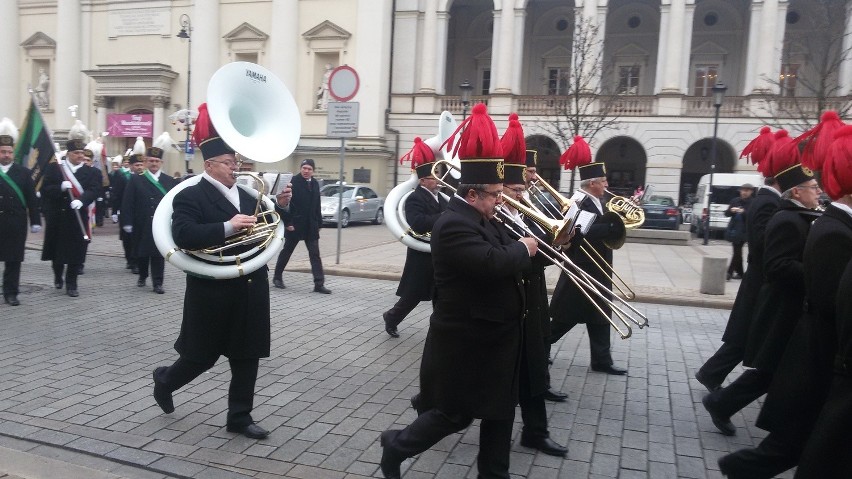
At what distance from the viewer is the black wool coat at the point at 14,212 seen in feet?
25.9

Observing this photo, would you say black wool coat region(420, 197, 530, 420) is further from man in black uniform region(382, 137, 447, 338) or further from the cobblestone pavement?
man in black uniform region(382, 137, 447, 338)

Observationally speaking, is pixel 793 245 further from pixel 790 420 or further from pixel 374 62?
pixel 374 62

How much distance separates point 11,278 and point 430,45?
26219 millimetres

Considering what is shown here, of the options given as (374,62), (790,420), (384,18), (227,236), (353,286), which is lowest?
(353,286)

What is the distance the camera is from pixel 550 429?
4688 mm

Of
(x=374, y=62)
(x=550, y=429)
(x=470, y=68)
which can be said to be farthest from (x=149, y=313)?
(x=470, y=68)

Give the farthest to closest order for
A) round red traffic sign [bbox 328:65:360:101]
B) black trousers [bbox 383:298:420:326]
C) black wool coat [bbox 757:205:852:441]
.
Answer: round red traffic sign [bbox 328:65:360:101] → black trousers [bbox 383:298:420:326] → black wool coat [bbox 757:205:852:441]

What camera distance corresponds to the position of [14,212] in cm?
799

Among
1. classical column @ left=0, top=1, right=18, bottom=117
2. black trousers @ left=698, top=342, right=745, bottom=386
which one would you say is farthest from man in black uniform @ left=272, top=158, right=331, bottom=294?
A: classical column @ left=0, top=1, right=18, bottom=117

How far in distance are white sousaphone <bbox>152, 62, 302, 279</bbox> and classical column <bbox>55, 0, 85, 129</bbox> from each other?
3550 centimetres

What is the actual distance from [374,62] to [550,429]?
28.0m

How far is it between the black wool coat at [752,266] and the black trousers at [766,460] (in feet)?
5.47

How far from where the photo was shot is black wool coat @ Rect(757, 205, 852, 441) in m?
2.89

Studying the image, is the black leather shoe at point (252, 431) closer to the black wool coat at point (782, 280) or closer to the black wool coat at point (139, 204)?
the black wool coat at point (782, 280)
